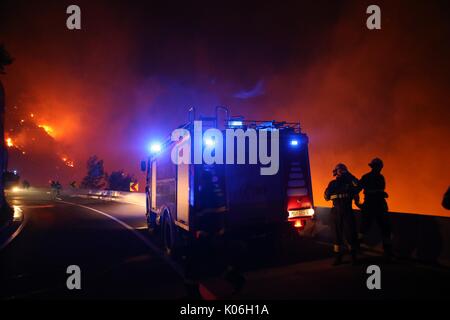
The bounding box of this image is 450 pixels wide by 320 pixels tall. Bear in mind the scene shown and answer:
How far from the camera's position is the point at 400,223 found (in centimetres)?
736

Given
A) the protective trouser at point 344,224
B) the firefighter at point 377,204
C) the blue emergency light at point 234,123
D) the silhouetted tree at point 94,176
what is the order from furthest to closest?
the silhouetted tree at point 94,176 → the blue emergency light at point 234,123 → the firefighter at point 377,204 → the protective trouser at point 344,224

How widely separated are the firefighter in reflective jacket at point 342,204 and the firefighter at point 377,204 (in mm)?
379

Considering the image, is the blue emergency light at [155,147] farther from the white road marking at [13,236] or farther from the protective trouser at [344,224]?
the protective trouser at [344,224]

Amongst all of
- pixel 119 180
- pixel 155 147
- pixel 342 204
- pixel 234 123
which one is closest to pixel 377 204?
pixel 342 204

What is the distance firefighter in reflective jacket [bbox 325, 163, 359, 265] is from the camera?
658 cm

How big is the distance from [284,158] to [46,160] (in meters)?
151

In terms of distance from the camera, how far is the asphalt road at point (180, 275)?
198 inches

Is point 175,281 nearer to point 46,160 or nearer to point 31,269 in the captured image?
point 31,269

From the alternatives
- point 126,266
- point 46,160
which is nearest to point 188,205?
point 126,266

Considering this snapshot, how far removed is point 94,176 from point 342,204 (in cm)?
8612

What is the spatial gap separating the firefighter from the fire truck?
3.60 ft

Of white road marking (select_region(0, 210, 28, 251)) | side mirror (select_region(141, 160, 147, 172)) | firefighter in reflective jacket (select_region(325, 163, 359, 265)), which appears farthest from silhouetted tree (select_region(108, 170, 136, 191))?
firefighter in reflective jacket (select_region(325, 163, 359, 265))

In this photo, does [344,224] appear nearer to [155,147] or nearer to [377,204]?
[377,204]

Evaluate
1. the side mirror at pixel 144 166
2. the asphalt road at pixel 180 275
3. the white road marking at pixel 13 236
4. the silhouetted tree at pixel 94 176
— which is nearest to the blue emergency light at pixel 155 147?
the side mirror at pixel 144 166
